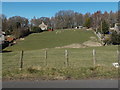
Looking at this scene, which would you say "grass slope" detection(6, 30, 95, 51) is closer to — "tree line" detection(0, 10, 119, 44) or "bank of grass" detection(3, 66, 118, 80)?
"tree line" detection(0, 10, 119, 44)

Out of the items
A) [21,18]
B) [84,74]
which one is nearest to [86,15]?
[21,18]

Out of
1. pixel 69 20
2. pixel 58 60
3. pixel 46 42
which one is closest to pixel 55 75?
pixel 58 60

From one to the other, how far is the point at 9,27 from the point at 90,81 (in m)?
81.0

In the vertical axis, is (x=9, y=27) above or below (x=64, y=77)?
above

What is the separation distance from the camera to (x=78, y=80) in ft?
23.8

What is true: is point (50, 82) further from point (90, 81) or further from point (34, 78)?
point (90, 81)

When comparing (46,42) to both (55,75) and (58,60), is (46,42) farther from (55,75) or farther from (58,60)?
(55,75)

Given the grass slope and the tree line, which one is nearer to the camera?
the grass slope

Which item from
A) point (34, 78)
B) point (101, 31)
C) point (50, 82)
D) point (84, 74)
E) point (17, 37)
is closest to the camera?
point (50, 82)

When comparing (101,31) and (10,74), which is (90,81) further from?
(101,31)

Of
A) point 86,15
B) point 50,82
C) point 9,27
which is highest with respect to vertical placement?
point 86,15

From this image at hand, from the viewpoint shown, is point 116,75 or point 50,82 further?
point 116,75

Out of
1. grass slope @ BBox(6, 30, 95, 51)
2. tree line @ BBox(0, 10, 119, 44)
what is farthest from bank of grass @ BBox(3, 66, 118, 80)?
tree line @ BBox(0, 10, 119, 44)

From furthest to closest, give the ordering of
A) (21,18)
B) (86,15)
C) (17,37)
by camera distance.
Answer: (86,15)
(21,18)
(17,37)
